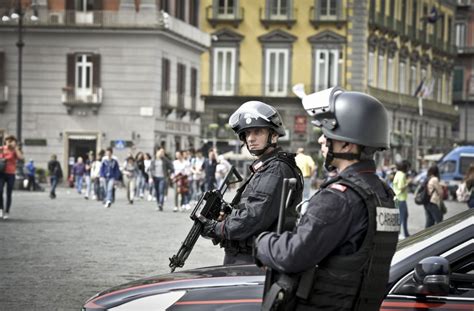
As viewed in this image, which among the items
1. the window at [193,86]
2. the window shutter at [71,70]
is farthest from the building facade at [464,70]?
the window shutter at [71,70]

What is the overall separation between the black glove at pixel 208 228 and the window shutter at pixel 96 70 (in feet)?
143

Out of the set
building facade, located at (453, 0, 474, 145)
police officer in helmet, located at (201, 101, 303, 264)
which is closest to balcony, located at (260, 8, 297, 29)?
building facade, located at (453, 0, 474, 145)

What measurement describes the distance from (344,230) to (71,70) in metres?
46.2

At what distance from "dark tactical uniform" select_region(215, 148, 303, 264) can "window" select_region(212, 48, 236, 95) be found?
202 feet

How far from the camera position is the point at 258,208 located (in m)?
7.14

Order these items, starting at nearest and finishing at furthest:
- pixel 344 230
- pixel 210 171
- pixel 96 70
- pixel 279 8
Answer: pixel 344 230 → pixel 210 171 → pixel 96 70 → pixel 279 8

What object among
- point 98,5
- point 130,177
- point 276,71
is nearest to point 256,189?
point 130,177

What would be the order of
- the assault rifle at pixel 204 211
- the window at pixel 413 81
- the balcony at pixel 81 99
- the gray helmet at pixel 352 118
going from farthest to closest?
the window at pixel 413 81
the balcony at pixel 81 99
the assault rifle at pixel 204 211
the gray helmet at pixel 352 118

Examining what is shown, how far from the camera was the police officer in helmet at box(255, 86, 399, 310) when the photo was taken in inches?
201

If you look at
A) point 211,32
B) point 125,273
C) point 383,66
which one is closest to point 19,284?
point 125,273

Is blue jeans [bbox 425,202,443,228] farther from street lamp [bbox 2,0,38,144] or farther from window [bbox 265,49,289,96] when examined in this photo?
window [bbox 265,49,289,96]

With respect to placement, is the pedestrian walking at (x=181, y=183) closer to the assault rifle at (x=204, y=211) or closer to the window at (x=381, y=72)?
the assault rifle at (x=204, y=211)

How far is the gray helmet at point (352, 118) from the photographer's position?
5.30 meters

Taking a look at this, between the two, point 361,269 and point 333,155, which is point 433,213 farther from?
point 361,269
